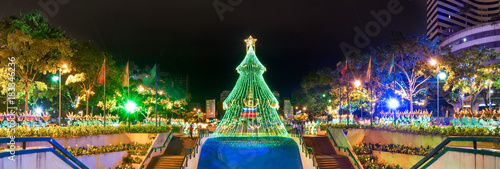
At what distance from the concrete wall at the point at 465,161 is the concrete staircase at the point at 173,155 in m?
13.4

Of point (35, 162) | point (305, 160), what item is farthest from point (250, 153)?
point (35, 162)

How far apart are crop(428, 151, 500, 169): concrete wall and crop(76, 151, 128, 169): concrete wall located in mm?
15497

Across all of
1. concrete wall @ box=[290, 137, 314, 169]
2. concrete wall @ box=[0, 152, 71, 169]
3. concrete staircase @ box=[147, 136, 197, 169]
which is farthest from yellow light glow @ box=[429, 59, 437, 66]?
concrete wall @ box=[0, 152, 71, 169]

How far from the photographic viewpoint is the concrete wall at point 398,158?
17759mm

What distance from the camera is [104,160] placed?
1930cm

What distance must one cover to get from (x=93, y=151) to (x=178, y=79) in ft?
174

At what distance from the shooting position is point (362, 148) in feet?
70.8

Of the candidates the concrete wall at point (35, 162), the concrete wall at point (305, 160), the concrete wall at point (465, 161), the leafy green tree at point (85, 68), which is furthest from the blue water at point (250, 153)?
the leafy green tree at point (85, 68)

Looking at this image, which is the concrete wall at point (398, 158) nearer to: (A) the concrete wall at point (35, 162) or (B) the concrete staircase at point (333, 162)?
(B) the concrete staircase at point (333, 162)

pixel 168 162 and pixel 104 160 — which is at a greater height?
pixel 104 160

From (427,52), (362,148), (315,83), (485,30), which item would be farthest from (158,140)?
(485,30)

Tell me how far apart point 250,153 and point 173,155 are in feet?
14.8

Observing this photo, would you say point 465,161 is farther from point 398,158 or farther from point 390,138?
point 390,138

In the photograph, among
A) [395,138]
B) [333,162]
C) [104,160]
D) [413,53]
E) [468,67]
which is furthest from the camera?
[413,53]
